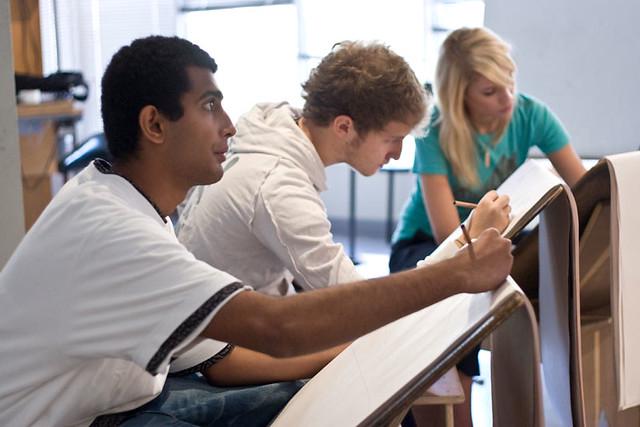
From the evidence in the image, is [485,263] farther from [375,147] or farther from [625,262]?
[375,147]

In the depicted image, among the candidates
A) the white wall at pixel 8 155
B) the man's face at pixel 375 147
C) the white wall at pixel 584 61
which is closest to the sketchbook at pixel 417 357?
the man's face at pixel 375 147

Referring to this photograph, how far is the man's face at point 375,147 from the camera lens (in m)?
1.75

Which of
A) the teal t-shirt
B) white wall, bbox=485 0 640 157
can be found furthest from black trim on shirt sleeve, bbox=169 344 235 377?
white wall, bbox=485 0 640 157

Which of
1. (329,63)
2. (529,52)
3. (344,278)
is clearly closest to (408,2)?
(529,52)

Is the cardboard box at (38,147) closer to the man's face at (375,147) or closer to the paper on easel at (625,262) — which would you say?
the man's face at (375,147)

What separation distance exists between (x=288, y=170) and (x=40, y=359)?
0.70 m

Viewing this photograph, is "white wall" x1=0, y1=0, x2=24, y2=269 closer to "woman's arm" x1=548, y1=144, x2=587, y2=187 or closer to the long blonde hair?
the long blonde hair

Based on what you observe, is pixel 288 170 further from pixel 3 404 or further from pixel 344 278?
pixel 3 404

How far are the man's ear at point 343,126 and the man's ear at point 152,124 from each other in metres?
0.63

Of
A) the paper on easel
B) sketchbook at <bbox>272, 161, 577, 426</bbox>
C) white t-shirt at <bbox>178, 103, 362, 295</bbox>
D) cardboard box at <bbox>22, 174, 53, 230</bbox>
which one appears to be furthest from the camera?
cardboard box at <bbox>22, 174, 53, 230</bbox>

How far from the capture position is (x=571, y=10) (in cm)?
427

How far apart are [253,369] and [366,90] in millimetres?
642

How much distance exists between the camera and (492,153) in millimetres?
2469

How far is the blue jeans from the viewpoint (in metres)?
1.32
